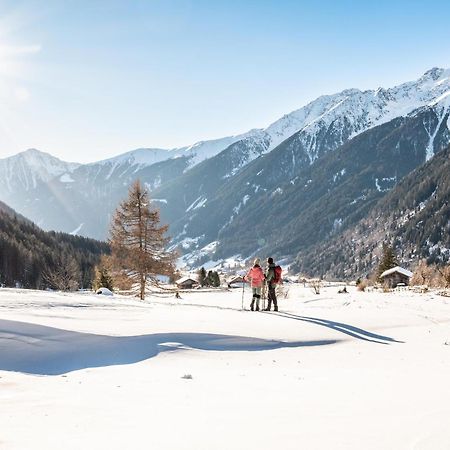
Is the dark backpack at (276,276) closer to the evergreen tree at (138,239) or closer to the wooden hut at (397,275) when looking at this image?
the evergreen tree at (138,239)

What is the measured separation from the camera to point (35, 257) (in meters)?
104

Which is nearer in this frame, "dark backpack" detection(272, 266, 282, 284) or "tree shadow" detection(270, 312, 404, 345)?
"tree shadow" detection(270, 312, 404, 345)

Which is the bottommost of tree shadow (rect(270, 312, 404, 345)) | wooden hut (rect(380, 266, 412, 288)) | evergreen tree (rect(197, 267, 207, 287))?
evergreen tree (rect(197, 267, 207, 287))

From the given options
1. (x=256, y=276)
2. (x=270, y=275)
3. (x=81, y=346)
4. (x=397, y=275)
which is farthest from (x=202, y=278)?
(x=81, y=346)

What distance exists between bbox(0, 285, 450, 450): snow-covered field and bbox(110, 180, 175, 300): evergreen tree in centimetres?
1505

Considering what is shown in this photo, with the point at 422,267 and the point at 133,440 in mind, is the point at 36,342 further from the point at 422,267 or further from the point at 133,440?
the point at 422,267

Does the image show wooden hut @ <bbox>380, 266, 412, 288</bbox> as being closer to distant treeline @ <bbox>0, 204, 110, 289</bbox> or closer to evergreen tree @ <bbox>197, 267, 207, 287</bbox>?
distant treeline @ <bbox>0, 204, 110, 289</bbox>

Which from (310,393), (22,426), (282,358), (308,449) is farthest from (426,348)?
(22,426)

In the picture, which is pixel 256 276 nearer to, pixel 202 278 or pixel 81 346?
pixel 81 346

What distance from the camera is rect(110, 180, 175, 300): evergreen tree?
3148 cm

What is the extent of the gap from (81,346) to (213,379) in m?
3.51

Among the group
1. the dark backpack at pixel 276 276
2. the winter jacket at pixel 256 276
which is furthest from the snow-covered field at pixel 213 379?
the dark backpack at pixel 276 276

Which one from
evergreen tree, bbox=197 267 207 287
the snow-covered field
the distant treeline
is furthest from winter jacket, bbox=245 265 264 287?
evergreen tree, bbox=197 267 207 287

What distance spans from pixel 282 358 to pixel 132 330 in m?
3.82
